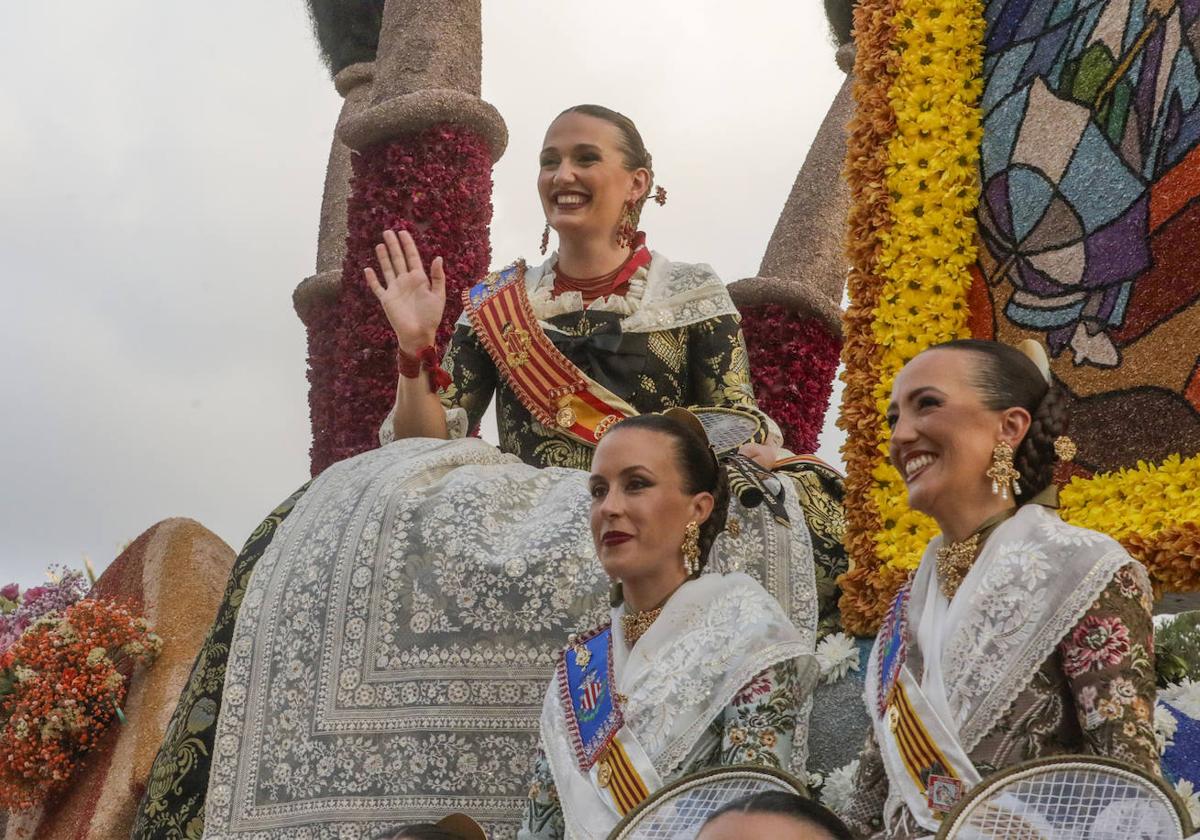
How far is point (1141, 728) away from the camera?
10.5 ft

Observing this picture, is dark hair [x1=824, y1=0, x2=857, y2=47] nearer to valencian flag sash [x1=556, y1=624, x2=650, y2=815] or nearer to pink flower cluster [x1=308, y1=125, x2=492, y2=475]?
pink flower cluster [x1=308, y1=125, x2=492, y2=475]

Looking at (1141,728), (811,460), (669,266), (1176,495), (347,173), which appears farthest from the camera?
(347,173)

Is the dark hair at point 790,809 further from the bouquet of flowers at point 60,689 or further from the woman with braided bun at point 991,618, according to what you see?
the bouquet of flowers at point 60,689

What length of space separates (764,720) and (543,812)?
0.66 m

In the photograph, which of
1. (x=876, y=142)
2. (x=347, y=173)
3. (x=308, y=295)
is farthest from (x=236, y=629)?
(x=347, y=173)

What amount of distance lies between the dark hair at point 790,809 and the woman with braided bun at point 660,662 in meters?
1.14

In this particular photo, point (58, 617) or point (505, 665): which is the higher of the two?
point (505, 665)

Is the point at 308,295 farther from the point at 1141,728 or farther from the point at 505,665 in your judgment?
the point at 1141,728

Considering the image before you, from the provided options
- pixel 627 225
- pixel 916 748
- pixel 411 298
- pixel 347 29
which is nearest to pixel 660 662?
pixel 916 748

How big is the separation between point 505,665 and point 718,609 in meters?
1.11

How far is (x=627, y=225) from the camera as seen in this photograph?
6.22m

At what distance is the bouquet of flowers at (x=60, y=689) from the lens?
254 inches

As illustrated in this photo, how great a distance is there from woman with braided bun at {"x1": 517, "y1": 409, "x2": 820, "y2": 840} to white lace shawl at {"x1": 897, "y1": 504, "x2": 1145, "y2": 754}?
54 centimetres

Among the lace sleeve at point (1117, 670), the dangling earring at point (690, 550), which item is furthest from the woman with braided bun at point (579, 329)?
the lace sleeve at point (1117, 670)
